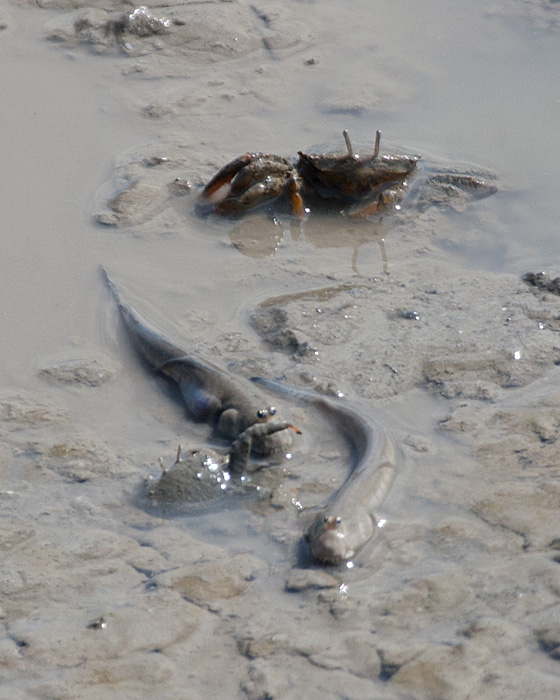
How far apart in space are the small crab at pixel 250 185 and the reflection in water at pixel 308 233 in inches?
4.7

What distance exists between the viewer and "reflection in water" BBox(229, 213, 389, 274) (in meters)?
5.20

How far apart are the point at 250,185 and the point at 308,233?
52cm

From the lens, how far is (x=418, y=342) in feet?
14.1

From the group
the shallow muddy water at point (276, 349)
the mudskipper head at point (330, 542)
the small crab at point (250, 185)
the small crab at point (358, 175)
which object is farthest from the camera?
the small crab at point (358, 175)

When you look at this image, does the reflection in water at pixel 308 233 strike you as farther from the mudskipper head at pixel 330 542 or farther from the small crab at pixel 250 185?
the mudskipper head at pixel 330 542

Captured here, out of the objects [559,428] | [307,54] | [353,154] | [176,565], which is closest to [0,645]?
[176,565]

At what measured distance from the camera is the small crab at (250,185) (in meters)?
5.34

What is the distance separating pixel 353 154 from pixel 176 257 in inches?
58.5

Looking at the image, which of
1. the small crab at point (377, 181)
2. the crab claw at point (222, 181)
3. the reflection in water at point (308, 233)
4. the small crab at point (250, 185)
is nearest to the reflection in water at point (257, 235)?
the reflection in water at point (308, 233)

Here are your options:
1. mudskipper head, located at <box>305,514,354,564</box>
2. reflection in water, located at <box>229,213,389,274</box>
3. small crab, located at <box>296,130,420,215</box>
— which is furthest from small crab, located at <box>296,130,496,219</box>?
mudskipper head, located at <box>305,514,354,564</box>

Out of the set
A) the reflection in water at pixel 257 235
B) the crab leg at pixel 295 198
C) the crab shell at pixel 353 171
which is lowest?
the reflection in water at pixel 257 235

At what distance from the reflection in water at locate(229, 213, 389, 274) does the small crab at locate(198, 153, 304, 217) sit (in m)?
0.12

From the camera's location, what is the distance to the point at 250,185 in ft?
17.6

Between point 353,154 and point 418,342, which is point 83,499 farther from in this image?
point 353,154
